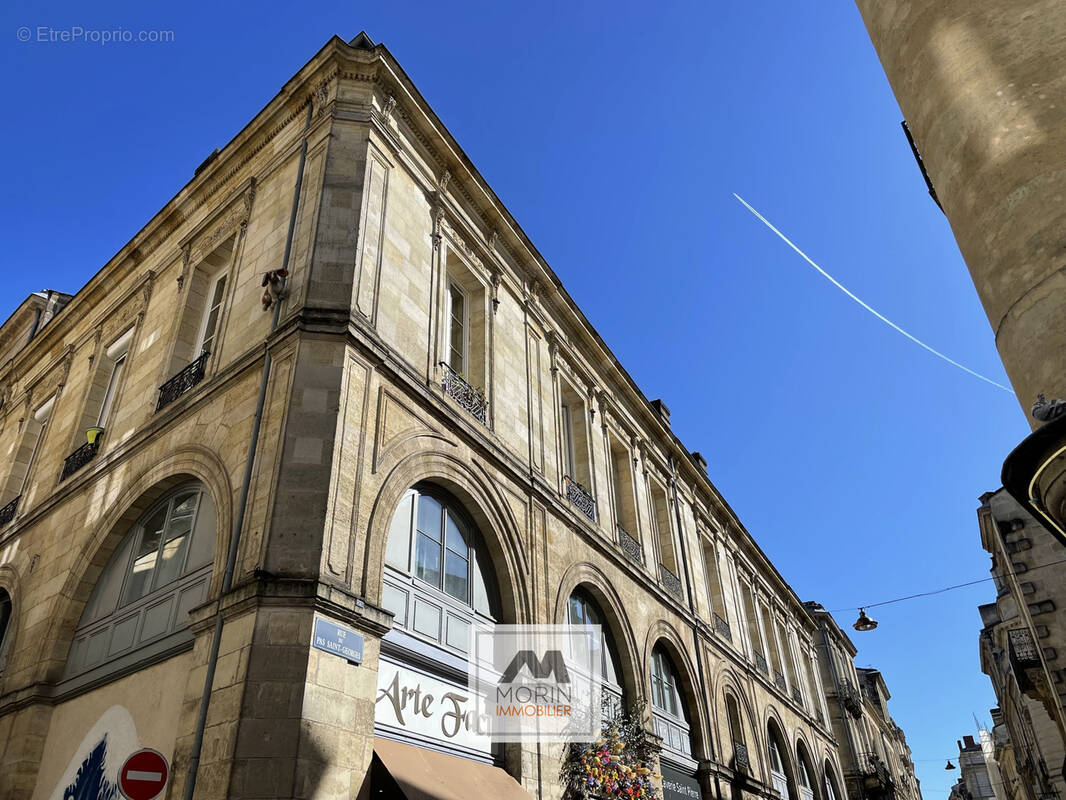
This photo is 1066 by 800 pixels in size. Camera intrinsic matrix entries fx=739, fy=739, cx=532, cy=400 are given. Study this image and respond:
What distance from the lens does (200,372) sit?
373 inches

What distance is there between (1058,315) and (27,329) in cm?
1930

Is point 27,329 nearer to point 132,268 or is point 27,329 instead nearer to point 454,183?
point 132,268

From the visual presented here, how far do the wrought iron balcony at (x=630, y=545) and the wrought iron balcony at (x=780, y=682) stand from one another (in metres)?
9.46

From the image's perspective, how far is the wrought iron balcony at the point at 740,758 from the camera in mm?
14771

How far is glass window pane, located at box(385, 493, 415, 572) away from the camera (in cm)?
792

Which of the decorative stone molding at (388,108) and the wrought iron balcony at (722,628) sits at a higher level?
the decorative stone molding at (388,108)

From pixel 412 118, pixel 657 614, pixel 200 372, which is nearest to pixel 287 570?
pixel 200 372

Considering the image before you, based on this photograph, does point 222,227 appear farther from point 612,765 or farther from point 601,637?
point 612,765

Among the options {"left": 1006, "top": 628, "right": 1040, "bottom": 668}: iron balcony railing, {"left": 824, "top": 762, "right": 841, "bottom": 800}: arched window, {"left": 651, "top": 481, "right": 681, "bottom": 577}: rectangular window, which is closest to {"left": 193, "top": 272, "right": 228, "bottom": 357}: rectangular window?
{"left": 651, "top": 481, "right": 681, "bottom": 577}: rectangular window

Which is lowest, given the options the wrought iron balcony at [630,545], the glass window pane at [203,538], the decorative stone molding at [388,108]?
the glass window pane at [203,538]

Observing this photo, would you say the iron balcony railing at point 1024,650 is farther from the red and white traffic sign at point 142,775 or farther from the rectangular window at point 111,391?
the rectangular window at point 111,391

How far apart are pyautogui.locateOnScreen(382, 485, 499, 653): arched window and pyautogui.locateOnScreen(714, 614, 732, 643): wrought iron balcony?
954cm

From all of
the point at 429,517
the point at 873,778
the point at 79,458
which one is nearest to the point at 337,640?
the point at 429,517

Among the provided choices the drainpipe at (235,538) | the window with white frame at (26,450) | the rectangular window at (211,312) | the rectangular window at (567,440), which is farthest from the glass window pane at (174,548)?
the rectangular window at (567,440)
